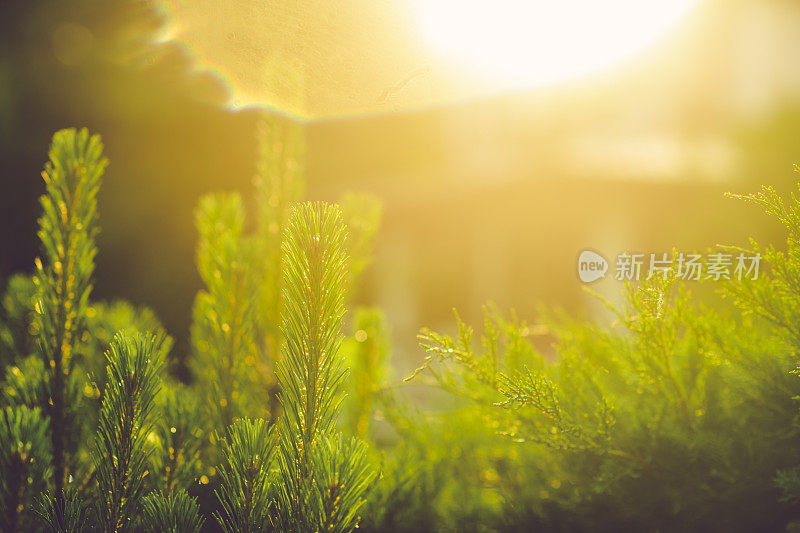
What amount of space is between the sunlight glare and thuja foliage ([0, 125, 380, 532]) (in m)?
0.36

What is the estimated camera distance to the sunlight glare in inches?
32.1

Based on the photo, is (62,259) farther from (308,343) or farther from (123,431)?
(308,343)

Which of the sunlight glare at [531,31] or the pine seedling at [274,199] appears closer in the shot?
the sunlight glare at [531,31]

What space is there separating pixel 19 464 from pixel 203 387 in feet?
1.35

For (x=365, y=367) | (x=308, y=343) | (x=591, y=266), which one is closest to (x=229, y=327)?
(x=308, y=343)

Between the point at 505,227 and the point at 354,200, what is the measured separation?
9905 mm

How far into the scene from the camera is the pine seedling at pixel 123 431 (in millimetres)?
698

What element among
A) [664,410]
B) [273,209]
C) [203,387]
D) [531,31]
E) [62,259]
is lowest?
[203,387]

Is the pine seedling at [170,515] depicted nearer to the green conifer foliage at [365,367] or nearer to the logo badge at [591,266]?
the green conifer foliage at [365,367]

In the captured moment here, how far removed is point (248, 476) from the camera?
2.16 ft

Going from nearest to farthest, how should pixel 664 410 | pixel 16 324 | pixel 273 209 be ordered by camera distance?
pixel 664 410 → pixel 273 209 → pixel 16 324

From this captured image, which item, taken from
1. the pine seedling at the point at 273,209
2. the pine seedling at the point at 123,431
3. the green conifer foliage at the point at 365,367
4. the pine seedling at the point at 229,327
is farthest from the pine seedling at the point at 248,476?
the green conifer foliage at the point at 365,367

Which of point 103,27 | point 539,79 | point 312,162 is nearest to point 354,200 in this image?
point 539,79

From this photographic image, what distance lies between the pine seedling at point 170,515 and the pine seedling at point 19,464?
0.60 feet
